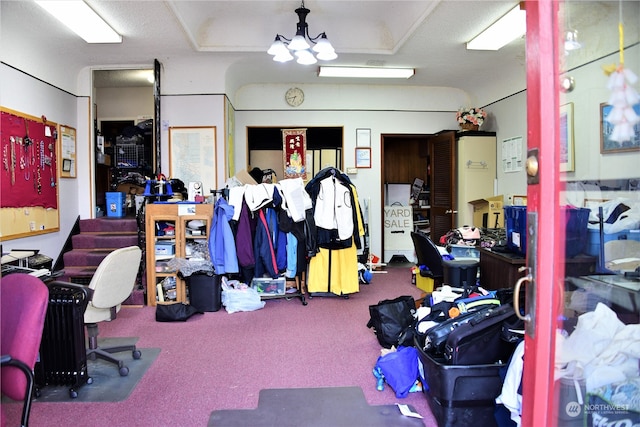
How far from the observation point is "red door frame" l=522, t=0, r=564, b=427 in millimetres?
1082

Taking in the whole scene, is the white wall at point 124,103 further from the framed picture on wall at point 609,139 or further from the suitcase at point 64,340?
the framed picture on wall at point 609,139

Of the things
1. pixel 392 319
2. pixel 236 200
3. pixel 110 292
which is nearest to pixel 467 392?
pixel 392 319

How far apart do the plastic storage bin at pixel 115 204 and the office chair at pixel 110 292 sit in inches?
108

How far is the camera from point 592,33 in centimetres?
132

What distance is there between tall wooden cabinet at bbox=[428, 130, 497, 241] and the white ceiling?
0.94 meters

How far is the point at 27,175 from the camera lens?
4.33 m

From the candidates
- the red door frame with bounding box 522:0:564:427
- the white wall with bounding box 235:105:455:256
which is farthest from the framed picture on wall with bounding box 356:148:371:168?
the red door frame with bounding box 522:0:564:427

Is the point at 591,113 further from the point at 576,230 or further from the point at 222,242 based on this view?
the point at 222,242

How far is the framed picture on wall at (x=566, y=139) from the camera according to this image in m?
1.14

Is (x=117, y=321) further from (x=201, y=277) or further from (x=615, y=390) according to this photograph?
(x=615, y=390)

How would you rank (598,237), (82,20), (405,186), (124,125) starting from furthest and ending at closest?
1. (405,186)
2. (124,125)
3. (82,20)
4. (598,237)

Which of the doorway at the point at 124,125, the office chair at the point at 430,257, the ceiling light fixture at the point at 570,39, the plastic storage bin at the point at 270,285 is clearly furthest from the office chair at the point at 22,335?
the doorway at the point at 124,125

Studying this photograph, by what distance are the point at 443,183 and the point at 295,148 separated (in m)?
2.43

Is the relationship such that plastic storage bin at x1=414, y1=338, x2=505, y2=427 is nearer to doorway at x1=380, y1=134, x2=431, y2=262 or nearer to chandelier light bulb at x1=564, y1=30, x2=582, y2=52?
chandelier light bulb at x1=564, y1=30, x2=582, y2=52
